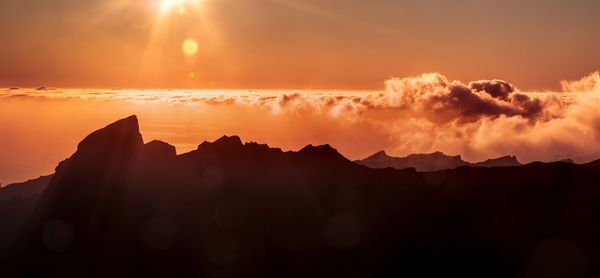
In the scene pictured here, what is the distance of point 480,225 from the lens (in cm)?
16938

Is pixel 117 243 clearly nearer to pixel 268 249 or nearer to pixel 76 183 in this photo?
pixel 76 183

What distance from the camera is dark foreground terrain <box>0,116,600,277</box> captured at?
16138 centimetres

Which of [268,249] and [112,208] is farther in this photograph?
[112,208]

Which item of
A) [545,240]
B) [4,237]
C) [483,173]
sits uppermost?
[483,173]

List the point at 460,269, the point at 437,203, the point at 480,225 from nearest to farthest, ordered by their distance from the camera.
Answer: the point at 460,269 → the point at 480,225 → the point at 437,203

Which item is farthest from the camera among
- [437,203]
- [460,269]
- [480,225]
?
[437,203]

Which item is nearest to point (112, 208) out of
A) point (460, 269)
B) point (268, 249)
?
point (268, 249)

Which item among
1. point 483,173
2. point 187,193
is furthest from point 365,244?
point 187,193

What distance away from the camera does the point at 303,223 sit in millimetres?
181125

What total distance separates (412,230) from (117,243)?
10024 cm

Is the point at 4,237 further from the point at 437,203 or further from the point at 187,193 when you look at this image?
the point at 437,203

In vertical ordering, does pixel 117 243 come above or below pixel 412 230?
below

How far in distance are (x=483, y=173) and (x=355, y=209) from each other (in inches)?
1958

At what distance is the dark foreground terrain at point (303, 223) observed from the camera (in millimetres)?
161375
